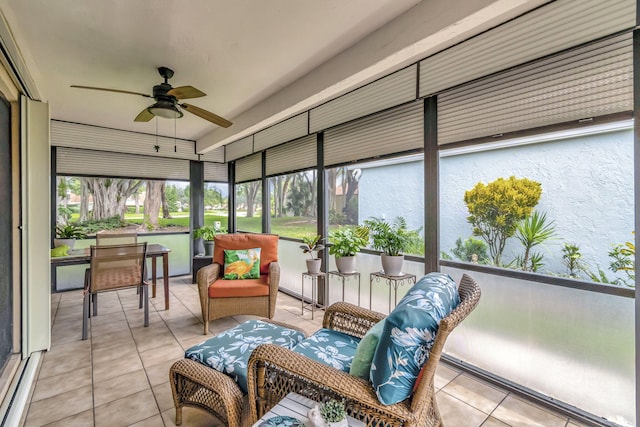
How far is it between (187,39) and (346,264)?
2424 mm

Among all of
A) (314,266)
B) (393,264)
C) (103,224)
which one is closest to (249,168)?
(103,224)

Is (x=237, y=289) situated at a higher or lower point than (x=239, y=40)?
A: lower

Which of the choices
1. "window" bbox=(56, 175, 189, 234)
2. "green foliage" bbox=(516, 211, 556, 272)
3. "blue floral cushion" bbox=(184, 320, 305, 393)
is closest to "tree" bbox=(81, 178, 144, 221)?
"window" bbox=(56, 175, 189, 234)

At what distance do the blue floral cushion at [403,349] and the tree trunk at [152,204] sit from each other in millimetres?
5358

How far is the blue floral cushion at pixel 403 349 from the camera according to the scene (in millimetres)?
1094

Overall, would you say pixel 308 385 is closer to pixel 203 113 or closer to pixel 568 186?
pixel 568 186

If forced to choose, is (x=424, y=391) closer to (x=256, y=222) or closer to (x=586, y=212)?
(x=586, y=212)

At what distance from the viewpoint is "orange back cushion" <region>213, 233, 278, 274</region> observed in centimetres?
342

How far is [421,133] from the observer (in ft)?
8.45

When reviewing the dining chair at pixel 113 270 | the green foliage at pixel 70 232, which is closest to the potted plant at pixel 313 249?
the dining chair at pixel 113 270

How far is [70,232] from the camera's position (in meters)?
4.27

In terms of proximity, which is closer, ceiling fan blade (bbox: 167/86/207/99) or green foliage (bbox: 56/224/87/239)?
ceiling fan blade (bbox: 167/86/207/99)

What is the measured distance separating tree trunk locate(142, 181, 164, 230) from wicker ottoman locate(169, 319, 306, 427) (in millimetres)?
4368

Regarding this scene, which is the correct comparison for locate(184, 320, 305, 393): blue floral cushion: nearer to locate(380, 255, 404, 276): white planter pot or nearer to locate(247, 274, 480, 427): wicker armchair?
locate(247, 274, 480, 427): wicker armchair
